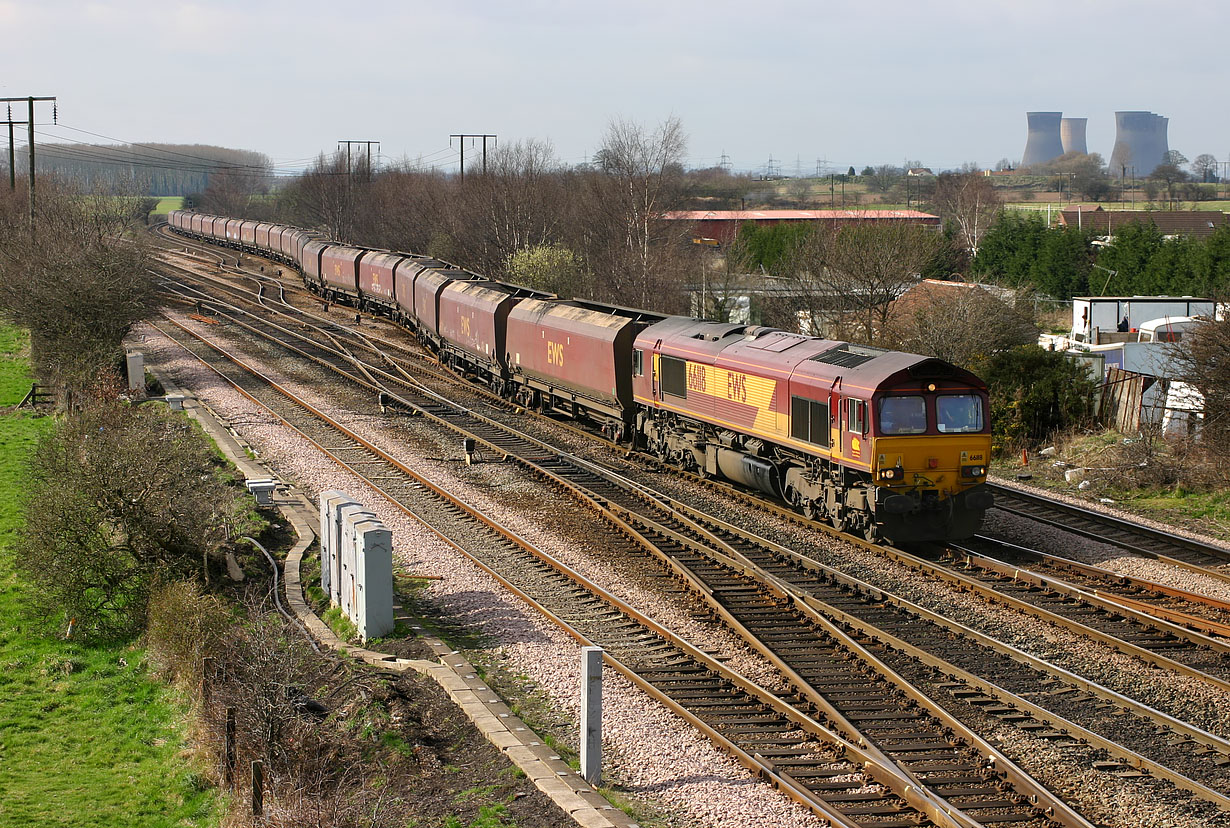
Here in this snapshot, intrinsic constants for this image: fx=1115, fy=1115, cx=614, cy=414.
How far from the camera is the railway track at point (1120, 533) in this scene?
17.6 meters

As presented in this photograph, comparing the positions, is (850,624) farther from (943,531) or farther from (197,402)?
(197,402)

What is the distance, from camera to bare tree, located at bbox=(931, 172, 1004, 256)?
3268 inches

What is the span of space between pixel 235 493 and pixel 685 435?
924 cm

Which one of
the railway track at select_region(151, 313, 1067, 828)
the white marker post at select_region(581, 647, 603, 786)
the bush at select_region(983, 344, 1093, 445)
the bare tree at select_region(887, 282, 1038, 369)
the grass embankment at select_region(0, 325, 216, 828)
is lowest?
the grass embankment at select_region(0, 325, 216, 828)

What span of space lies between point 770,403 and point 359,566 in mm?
8650

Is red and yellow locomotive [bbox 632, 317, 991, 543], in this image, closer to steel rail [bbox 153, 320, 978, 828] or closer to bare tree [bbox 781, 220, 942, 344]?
steel rail [bbox 153, 320, 978, 828]

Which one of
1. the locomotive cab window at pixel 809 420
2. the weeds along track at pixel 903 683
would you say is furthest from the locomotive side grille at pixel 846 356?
the weeds along track at pixel 903 683

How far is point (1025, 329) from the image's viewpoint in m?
36.1

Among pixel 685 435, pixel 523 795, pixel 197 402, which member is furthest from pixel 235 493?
pixel 523 795

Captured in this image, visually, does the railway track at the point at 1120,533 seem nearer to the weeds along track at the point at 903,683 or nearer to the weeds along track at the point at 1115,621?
the weeds along track at the point at 1115,621

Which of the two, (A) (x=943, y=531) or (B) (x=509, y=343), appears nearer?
(A) (x=943, y=531)

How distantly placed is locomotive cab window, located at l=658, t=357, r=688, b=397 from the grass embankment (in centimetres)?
1160

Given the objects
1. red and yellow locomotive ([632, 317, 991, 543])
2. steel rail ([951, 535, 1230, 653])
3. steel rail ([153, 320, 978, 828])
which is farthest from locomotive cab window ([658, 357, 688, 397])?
steel rail ([951, 535, 1230, 653])

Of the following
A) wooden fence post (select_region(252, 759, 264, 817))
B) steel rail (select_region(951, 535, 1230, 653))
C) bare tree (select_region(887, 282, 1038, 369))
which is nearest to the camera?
wooden fence post (select_region(252, 759, 264, 817))
